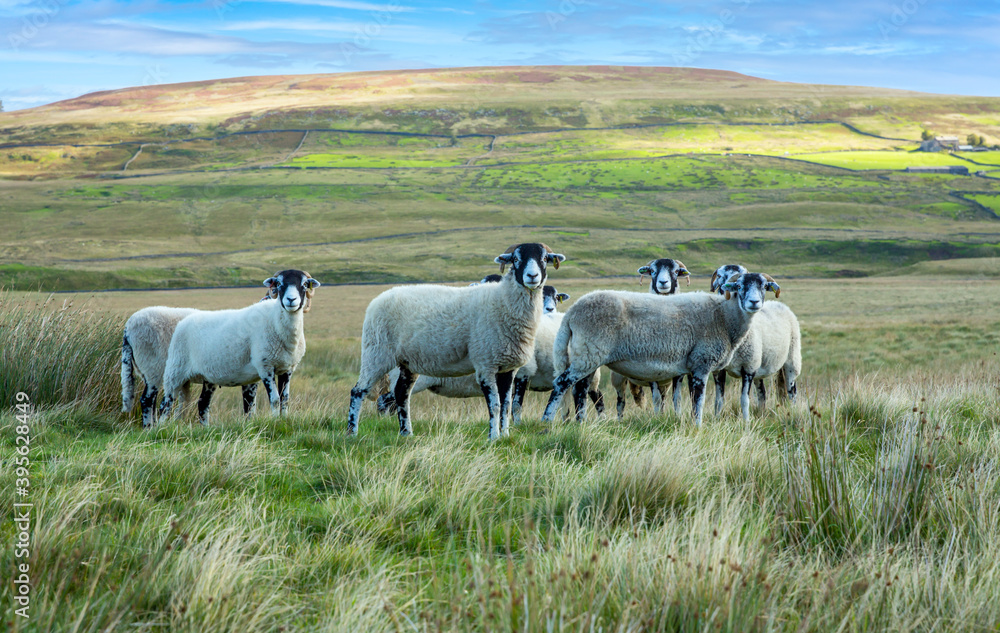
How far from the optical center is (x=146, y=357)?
11484mm

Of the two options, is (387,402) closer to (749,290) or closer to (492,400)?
(492,400)

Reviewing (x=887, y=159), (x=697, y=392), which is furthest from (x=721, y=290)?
(x=887, y=159)

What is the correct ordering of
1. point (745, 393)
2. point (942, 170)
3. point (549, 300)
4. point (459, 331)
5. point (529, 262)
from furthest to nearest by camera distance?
1. point (942, 170)
2. point (549, 300)
3. point (745, 393)
4. point (459, 331)
5. point (529, 262)

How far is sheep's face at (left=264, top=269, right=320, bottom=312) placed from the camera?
33.7ft

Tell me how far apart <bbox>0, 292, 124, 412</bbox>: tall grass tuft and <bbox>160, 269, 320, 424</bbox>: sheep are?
0.93 metres

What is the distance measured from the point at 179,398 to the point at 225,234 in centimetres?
9236

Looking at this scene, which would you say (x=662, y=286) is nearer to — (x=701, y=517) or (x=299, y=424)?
(x=299, y=424)

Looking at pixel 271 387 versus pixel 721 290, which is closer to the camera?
pixel 271 387

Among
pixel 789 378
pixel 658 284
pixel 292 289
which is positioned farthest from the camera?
pixel 789 378

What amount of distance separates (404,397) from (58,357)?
4702 millimetres

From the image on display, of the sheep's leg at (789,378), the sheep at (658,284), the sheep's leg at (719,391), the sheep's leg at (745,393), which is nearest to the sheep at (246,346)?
the sheep at (658,284)

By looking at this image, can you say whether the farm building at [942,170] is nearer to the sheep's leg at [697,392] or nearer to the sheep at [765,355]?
the sheep at [765,355]

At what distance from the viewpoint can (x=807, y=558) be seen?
413 centimetres

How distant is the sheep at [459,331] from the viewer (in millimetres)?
9258
